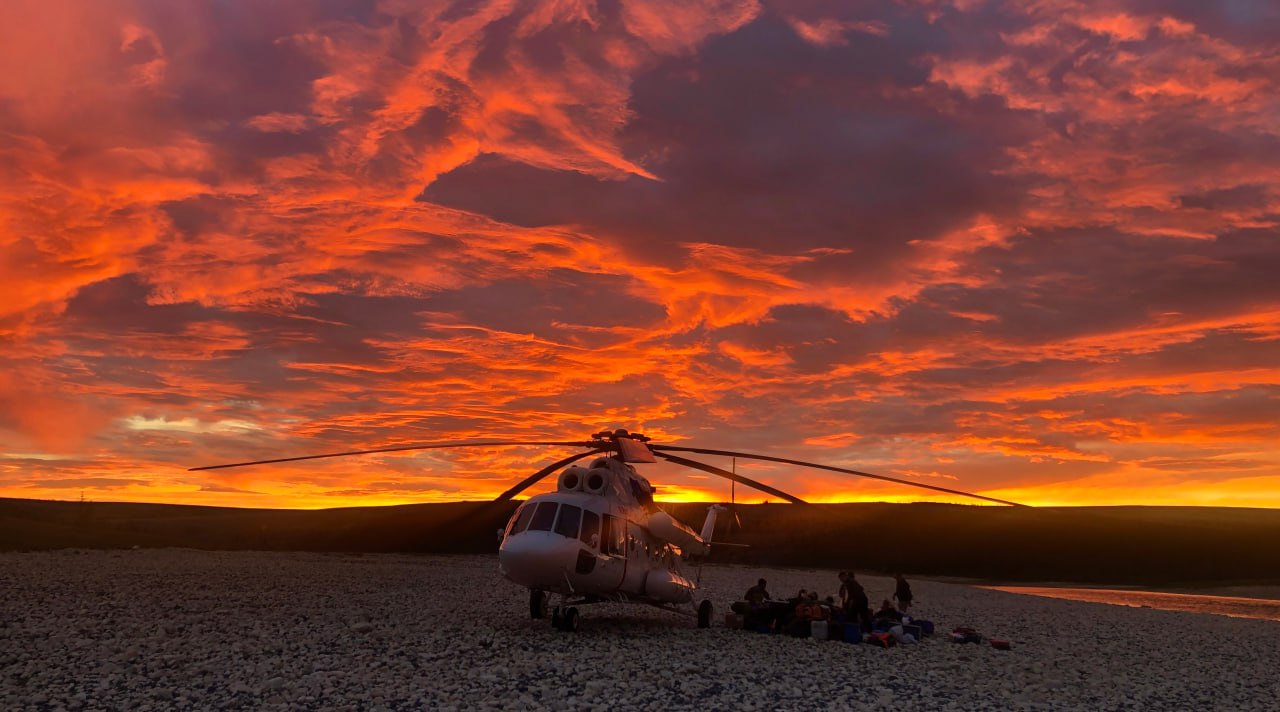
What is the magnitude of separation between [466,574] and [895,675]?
1419 inches

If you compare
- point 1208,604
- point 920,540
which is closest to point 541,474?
point 1208,604

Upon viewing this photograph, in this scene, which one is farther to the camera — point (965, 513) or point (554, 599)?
point (965, 513)

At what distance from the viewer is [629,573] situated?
23172 mm

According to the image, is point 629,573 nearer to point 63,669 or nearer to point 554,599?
point 554,599

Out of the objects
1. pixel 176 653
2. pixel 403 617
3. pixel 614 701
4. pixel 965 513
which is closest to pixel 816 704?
pixel 614 701

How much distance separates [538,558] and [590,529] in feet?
5.91

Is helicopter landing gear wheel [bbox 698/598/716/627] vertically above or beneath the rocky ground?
above

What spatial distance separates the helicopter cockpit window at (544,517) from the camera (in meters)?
20.6

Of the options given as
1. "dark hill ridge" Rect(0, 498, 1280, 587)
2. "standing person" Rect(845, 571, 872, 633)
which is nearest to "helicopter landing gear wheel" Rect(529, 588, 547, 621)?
"standing person" Rect(845, 571, 872, 633)

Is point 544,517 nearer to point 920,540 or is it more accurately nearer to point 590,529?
point 590,529

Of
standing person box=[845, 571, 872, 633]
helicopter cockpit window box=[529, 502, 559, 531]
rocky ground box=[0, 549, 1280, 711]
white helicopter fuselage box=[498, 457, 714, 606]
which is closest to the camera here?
rocky ground box=[0, 549, 1280, 711]

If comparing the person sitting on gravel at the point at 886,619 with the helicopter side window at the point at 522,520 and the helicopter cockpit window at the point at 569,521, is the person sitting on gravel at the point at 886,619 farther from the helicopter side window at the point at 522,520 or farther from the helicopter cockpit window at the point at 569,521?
the helicopter side window at the point at 522,520

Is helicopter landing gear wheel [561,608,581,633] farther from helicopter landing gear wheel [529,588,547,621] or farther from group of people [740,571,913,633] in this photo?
group of people [740,571,913,633]

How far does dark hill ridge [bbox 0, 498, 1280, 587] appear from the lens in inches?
3073
